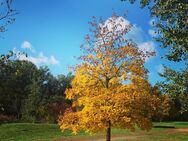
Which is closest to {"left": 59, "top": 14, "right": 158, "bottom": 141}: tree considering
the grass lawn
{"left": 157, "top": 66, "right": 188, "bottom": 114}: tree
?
{"left": 157, "top": 66, "right": 188, "bottom": 114}: tree

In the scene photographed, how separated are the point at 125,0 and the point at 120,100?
208 inches

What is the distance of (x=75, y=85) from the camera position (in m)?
24.3

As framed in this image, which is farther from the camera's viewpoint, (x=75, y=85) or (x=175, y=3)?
(x=75, y=85)

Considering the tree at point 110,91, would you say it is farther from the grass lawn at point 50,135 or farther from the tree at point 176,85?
the grass lawn at point 50,135

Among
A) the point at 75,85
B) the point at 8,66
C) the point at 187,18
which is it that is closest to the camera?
the point at 8,66

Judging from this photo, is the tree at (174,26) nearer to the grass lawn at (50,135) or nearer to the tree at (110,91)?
the tree at (110,91)

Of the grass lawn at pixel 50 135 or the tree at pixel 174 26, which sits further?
the grass lawn at pixel 50 135

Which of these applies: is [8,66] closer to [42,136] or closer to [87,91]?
[87,91]

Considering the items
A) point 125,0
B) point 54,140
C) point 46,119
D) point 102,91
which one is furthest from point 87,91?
point 46,119

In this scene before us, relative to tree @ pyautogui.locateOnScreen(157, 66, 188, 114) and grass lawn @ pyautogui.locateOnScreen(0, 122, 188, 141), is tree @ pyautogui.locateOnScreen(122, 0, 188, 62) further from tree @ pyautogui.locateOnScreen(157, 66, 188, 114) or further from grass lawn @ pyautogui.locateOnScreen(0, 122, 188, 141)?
grass lawn @ pyautogui.locateOnScreen(0, 122, 188, 141)

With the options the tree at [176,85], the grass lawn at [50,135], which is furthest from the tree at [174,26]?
the grass lawn at [50,135]

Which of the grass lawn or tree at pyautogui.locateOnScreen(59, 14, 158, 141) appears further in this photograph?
the grass lawn

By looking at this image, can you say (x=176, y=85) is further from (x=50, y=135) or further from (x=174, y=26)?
(x=50, y=135)

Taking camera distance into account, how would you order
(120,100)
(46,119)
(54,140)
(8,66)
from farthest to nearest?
(46,119), (54,140), (120,100), (8,66)
